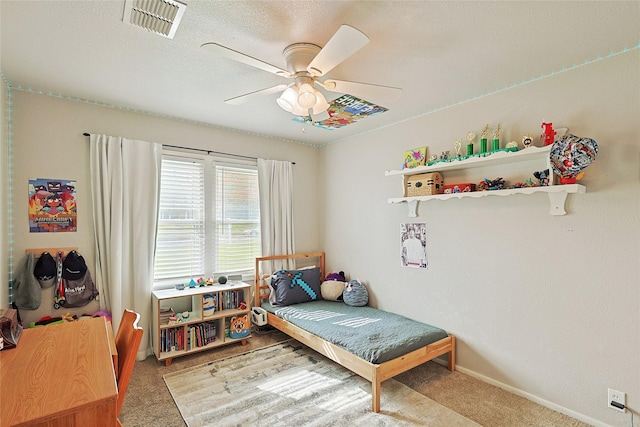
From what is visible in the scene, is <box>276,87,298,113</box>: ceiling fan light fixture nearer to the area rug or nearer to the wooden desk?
the wooden desk

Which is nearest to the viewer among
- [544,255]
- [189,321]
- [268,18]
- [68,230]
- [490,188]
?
[268,18]

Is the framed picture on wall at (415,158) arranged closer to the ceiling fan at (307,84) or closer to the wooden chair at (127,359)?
the ceiling fan at (307,84)

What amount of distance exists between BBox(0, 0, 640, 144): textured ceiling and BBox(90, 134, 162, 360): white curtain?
528 mm

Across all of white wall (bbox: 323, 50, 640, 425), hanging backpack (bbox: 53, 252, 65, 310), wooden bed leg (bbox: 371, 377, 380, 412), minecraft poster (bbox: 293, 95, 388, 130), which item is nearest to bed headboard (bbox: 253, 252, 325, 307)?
white wall (bbox: 323, 50, 640, 425)

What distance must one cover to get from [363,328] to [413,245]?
3.22 ft

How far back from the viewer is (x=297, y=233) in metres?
4.19

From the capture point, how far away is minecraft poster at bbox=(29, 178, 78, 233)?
100 inches

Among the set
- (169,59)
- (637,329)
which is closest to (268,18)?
(169,59)

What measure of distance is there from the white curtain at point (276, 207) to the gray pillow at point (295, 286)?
0.88 feet

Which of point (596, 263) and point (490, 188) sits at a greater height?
point (490, 188)

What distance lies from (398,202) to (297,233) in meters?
1.55

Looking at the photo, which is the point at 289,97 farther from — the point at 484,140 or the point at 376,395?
the point at 376,395

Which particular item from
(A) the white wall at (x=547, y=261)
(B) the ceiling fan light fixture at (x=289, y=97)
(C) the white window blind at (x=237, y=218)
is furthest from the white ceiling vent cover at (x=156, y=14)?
(A) the white wall at (x=547, y=261)

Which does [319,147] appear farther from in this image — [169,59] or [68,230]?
[68,230]
